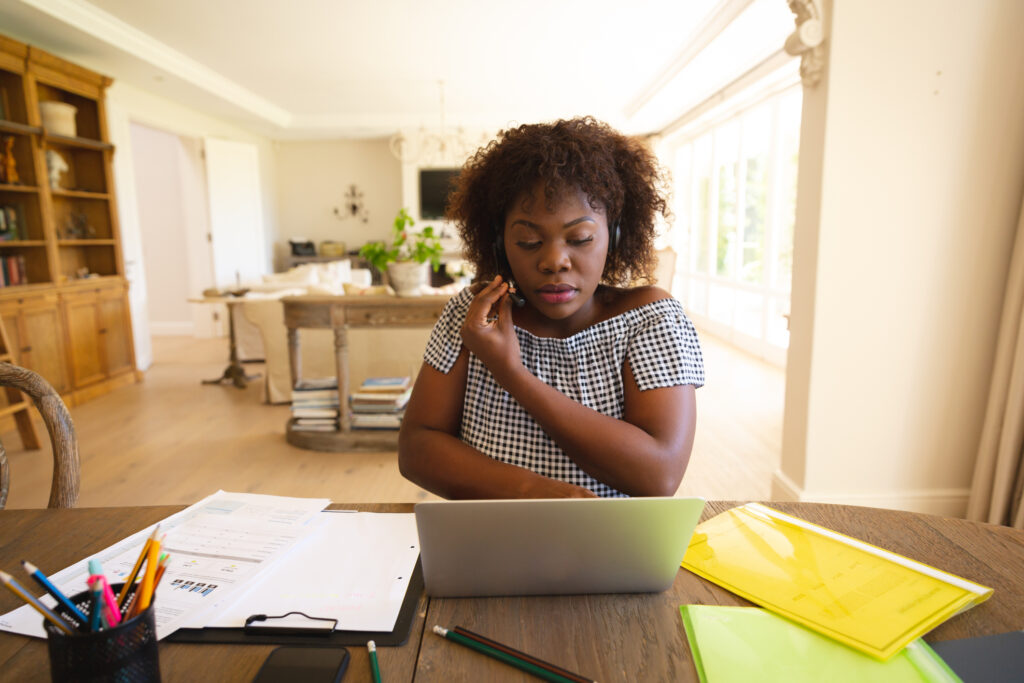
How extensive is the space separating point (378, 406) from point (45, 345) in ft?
7.81

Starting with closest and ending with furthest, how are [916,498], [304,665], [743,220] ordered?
[304,665]
[916,498]
[743,220]

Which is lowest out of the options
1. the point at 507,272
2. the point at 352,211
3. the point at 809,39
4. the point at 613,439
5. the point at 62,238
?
the point at 613,439

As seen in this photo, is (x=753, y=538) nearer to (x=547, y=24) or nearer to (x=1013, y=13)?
(x=1013, y=13)

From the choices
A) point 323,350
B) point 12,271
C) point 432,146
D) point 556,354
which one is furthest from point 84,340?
point 432,146

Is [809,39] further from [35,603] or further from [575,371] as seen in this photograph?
[35,603]

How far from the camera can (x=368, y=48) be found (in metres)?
4.97

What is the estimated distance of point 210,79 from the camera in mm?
5590

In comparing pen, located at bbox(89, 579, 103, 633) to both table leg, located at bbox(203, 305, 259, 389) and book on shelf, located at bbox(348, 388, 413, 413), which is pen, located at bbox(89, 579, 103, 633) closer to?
book on shelf, located at bbox(348, 388, 413, 413)

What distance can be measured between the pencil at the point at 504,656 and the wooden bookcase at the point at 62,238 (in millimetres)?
4115

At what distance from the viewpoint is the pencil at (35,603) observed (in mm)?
414

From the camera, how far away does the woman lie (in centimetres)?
90

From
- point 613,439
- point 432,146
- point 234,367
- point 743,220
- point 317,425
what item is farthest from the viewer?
Result: point 432,146

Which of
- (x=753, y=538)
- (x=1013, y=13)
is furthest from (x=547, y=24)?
(x=753, y=538)

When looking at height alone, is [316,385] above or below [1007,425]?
below
